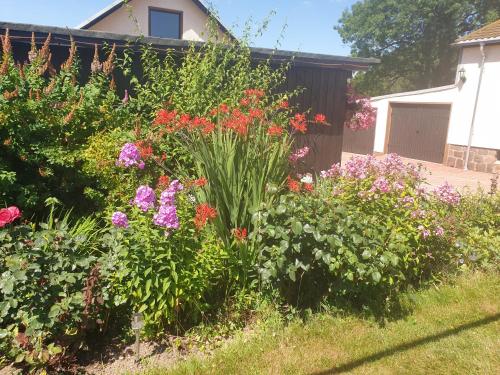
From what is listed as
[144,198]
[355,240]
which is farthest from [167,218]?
[355,240]

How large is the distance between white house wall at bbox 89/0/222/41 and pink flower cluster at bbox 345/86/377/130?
9674 millimetres

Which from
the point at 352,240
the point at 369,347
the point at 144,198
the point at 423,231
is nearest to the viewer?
the point at 144,198

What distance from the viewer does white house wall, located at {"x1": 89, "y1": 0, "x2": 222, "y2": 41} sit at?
653 inches

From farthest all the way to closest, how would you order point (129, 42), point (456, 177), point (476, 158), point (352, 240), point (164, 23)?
point (164, 23) < point (476, 158) < point (456, 177) < point (129, 42) < point (352, 240)

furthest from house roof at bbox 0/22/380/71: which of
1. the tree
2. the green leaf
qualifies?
the tree

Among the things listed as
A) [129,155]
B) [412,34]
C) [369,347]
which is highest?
[412,34]

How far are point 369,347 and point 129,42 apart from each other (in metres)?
4.84

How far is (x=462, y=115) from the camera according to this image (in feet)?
49.4

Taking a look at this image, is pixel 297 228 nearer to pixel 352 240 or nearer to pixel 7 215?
pixel 352 240

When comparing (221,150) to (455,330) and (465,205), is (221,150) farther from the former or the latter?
(465,205)

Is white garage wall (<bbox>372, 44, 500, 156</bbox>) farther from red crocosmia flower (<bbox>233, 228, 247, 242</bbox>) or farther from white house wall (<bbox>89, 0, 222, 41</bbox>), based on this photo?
red crocosmia flower (<bbox>233, 228, 247, 242</bbox>)

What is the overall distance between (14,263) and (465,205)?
4690 mm

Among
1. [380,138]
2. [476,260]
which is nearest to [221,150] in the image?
[476,260]

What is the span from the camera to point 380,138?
19.4 m
